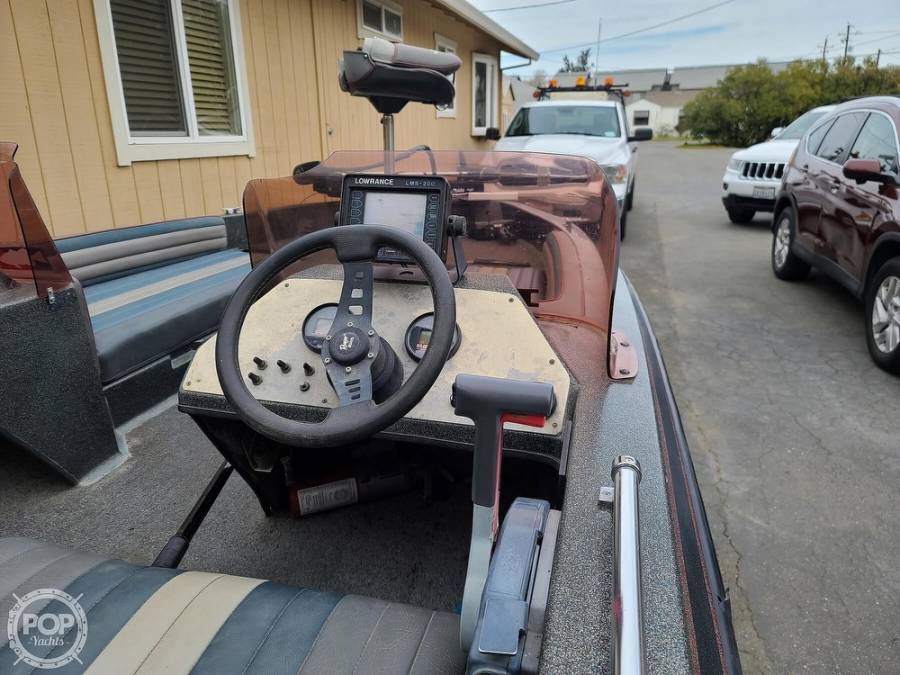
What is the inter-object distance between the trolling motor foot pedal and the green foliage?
33726 millimetres

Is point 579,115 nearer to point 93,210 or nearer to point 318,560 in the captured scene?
point 93,210

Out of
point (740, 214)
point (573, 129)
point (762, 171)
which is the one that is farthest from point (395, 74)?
point (740, 214)

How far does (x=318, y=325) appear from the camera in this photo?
1785 millimetres

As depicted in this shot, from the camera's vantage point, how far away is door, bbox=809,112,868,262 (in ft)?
16.2

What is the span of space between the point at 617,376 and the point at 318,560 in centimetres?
123

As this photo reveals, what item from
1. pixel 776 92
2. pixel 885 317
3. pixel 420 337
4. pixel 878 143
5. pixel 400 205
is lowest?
pixel 885 317

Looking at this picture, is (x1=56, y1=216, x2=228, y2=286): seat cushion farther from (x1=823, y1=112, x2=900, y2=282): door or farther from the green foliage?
the green foliage

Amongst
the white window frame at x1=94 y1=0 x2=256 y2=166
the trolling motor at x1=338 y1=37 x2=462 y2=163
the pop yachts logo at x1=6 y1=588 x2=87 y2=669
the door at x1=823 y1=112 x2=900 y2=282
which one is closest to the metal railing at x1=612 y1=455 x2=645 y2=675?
the pop yachts logo at x1=6 y1=588 x2=87 y2=669

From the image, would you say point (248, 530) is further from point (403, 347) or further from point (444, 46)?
point (444, 46)

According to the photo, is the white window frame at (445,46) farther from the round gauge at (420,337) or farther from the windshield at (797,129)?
the round gauge at (420,337)

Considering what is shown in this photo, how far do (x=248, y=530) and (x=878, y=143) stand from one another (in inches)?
198

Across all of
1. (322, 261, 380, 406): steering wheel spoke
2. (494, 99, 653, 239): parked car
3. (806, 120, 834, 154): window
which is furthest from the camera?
(494, 99, 653, 239): parked car

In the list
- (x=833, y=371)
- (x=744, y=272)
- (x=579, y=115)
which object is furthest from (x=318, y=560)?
(x=579, y=115)

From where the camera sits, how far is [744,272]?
6.69 metres
